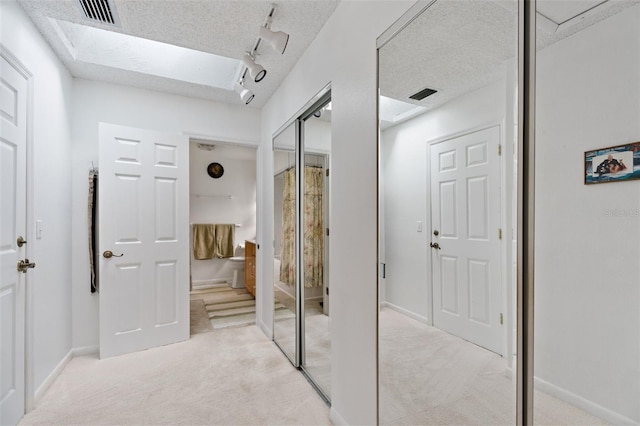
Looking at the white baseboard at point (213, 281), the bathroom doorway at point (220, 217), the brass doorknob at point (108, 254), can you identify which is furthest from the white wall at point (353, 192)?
the white baseboard at point (213, 281)

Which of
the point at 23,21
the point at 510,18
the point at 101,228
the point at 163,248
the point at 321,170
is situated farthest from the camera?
the point at 163,248

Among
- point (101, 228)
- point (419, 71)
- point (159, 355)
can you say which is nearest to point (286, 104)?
point (419, 71)

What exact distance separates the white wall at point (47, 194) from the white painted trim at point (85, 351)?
0.12 metres

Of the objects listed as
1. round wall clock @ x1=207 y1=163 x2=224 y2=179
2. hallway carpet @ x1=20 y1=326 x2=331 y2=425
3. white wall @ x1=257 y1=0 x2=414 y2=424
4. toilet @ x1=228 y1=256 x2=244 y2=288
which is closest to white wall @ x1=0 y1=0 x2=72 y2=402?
hallway carpet @ x1=20 y1=326 x2=331 y2=425

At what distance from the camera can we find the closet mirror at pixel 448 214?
892 millimetres

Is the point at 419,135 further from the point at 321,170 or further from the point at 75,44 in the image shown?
the point at 75,44

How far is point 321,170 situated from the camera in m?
2.14

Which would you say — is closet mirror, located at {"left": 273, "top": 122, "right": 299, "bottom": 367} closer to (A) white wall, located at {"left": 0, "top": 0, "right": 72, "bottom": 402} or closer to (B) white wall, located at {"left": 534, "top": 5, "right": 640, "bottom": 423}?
(A) white wall, located at {"left": 0, "top": 0, "right": 72, "bottom": 402}

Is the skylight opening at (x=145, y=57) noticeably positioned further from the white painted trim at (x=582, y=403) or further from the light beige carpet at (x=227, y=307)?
the white painted trim at (x=582, y=403)

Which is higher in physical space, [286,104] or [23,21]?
[23,21]

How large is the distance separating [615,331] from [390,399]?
0.99 m

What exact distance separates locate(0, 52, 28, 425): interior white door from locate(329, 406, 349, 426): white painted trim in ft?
5.76

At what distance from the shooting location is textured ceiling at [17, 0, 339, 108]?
5.82 feet

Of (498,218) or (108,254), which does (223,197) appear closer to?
(108,254)
